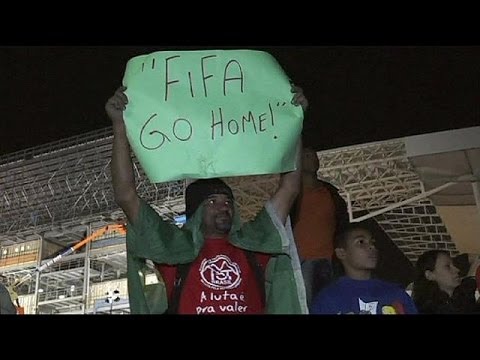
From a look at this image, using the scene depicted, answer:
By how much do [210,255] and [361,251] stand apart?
40 cm

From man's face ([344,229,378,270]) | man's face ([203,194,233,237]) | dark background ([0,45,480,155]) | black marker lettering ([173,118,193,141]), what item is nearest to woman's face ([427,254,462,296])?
man's face ([344,229,378,270])

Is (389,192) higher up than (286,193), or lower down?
higher up

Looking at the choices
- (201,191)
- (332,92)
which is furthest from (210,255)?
(332,92)

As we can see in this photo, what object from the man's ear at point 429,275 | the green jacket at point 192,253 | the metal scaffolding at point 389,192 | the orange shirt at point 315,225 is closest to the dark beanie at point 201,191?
the green jacket at point 192,253

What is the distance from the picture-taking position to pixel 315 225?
1.65 metres

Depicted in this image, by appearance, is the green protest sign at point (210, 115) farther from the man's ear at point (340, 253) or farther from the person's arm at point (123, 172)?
the man's ear at point (340, 253)

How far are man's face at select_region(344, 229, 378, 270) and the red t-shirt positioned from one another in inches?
10.7

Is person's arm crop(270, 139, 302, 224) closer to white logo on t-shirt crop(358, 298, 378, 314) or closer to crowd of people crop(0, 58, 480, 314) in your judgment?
crowd of people crop(0, 58, 480, 314)

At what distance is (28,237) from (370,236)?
0.81 meters

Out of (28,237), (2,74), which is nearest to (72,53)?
(2,74)

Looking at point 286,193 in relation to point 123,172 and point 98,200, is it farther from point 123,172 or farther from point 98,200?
point 98,200

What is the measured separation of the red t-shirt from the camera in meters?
1.28

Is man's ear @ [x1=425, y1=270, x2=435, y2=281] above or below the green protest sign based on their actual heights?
below
